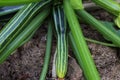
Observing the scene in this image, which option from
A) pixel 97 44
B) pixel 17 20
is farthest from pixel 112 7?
pixel 17 20

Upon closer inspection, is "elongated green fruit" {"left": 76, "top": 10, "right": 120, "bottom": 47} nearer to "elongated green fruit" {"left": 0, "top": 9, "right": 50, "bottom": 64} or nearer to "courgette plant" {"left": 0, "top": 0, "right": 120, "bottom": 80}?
"courgette plant" {"left": 0, "top": 0, "right": 120, "bottom": 80}

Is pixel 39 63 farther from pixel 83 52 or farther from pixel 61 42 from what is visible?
pixel 83 52

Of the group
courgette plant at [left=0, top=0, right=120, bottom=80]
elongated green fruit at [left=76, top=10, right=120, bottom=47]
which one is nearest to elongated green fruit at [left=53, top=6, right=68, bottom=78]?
courgette plant at [left=0, top=0, right=120, bottom=80]

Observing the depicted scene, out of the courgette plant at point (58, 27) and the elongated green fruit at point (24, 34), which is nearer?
the courgette plant at point (58, 27)

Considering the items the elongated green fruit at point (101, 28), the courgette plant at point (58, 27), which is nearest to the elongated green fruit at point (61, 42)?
the courgette plant at point (58, 27)

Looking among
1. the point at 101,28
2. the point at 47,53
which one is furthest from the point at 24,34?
the point at 101,28

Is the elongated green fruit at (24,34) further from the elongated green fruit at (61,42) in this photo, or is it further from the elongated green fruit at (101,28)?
the elongated green fruit at (101,28)

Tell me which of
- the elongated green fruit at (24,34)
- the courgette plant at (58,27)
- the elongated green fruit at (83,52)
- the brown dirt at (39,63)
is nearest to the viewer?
the elongated green fruit at (83,52)
